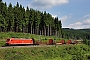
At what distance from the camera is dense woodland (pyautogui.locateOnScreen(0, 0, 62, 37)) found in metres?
97.9

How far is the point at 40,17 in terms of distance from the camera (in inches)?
5192

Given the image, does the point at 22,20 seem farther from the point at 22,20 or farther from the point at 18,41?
the point at 18,41

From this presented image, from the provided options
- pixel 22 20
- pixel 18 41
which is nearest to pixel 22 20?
pixel 22 20

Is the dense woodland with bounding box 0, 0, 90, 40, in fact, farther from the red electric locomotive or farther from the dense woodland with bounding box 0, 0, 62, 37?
the red electric locomotive

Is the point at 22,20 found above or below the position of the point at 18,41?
above

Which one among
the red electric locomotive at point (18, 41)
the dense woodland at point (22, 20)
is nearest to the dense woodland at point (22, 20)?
the dense woodland at point (22, 20)

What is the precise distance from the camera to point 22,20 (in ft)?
369

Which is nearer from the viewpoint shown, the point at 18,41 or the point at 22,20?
the point at 18,41

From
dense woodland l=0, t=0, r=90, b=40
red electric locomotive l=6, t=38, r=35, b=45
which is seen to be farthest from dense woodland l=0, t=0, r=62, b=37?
red electric locomotive l=6, t=38, r=35, b=45

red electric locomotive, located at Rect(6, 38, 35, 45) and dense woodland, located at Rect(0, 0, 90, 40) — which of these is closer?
red electric locomotive, located at Rect(6, 38, 35, 45)

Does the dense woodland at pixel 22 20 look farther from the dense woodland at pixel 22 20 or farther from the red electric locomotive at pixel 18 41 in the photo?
the red electric locomotive at pixel 18 41

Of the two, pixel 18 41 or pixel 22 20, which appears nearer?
pixel 18 41

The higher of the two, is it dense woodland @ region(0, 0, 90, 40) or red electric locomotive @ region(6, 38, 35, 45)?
dense woodland @ region(0, 0, 90, 40)

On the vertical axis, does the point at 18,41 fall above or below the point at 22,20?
below
